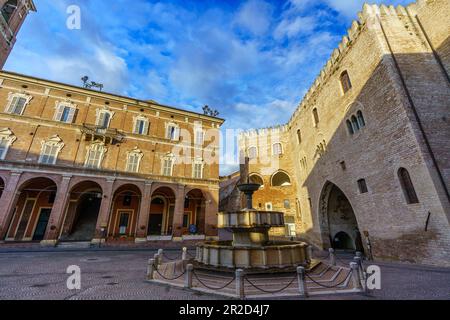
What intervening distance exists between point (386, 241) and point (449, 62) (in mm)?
10579

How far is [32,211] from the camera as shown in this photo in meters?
18.1

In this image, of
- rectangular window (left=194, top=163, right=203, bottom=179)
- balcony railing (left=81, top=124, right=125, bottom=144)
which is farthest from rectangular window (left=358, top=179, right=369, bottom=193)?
balcony railing (left=81, top=124, right=125, bottom=144)

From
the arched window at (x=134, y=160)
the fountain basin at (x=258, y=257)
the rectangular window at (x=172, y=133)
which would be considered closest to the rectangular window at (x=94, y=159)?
the arched window at (x=134, y=160)

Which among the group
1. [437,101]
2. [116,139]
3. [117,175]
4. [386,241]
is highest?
[116,139]

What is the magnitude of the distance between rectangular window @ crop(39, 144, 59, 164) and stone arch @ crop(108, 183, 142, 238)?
575 cm

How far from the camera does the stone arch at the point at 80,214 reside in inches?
714

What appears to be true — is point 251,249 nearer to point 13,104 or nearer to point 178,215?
point 178,215

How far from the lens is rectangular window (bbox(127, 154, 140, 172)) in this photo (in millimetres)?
18753

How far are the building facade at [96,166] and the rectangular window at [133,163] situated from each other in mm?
89

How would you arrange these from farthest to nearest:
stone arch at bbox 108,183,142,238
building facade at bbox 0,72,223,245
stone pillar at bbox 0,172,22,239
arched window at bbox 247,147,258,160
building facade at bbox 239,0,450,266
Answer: arched window at bbox 247,147,258,160 → stone arch at bbox 108,183,142,238 → building facade at bbox 0,72,223,245 → stone pillar at bbox 0,172,22,239 → building facade at bbox 239,0,450,266

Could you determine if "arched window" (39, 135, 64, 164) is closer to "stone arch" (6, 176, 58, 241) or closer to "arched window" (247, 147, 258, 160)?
"stone arch" (6, 176, 58, 241)
